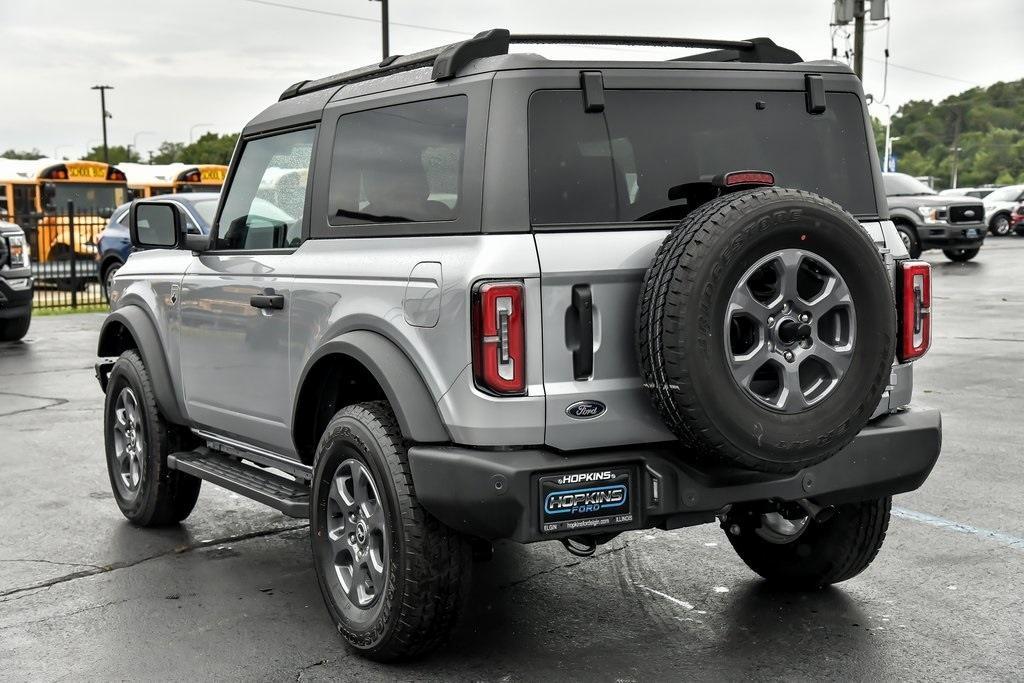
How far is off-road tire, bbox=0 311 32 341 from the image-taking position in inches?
591

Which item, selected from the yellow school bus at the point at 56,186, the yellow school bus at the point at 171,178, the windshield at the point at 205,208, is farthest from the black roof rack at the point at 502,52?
the yellow school bus at the point at 171,178

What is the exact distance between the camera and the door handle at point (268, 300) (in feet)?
15.8

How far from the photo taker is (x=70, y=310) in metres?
20.2

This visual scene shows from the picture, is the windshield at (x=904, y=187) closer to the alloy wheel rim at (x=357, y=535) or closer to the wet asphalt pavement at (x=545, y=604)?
the wet asphalt pavement at (x=545, y=604)

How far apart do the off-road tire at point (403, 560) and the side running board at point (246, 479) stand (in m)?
0.64

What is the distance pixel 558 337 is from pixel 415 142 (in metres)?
1.00

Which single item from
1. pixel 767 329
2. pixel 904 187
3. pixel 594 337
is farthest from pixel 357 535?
pixel 904 187

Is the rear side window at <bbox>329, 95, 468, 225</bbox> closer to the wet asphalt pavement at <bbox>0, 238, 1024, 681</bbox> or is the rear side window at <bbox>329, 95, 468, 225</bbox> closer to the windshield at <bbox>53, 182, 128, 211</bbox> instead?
the wet asphalt pavement at <bbox>0, 238, 1024, 681</bbox>

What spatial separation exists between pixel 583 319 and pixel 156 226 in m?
2.75

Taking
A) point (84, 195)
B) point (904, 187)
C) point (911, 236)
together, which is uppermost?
point (84, 195)

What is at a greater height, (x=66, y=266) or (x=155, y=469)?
(x=66, y=266)

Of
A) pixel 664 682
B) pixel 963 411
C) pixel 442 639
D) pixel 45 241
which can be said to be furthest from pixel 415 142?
pixel 45 241

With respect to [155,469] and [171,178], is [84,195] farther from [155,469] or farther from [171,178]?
[155,469]

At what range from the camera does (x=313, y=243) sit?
4.75m
